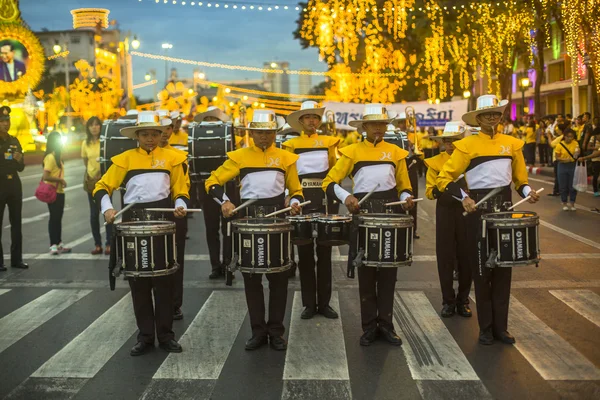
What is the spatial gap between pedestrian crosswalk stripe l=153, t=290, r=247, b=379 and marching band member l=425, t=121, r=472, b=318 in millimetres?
2202

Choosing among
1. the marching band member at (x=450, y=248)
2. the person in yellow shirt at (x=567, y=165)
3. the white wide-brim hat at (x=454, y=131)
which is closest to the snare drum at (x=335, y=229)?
the marching band member at (x=450, y=248)

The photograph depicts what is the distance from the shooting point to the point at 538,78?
1501 inches

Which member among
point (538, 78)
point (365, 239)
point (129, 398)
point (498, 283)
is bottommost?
point (129, 398)

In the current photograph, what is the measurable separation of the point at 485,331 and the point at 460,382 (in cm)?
124

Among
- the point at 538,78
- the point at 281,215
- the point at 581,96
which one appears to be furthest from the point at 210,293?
the point at 581,96

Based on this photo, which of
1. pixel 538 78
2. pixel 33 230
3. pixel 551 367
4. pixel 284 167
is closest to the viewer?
pixel 551 367

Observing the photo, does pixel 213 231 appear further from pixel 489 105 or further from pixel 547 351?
pixel 547 351

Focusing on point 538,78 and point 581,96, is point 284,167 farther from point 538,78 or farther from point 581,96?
point 581,96

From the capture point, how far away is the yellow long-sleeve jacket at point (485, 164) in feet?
23.5

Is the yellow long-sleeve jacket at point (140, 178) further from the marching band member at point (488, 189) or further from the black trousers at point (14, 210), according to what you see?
the black trousers at point (14, 210)

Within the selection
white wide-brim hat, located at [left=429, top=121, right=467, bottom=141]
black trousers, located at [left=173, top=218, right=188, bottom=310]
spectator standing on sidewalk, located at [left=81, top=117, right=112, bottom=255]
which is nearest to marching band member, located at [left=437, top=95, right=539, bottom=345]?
white wide-brim hat, located at [left=429, top=121, right=467, bottom=141]

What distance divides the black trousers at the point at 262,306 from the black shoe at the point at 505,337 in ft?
6.50

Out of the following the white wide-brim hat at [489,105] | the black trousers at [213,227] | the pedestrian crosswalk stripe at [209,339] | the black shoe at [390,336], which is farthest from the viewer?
the black trousers at [213,227]

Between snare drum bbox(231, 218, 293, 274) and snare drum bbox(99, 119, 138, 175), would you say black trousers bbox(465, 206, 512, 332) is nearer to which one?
snare drum bbox(231, 218, 293, 274)
